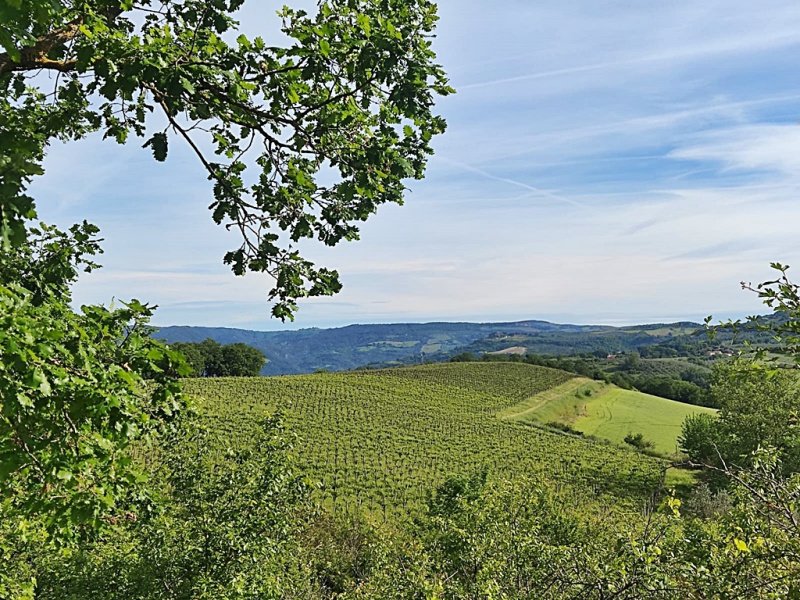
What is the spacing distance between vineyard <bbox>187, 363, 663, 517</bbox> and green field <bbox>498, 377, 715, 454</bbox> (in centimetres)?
378

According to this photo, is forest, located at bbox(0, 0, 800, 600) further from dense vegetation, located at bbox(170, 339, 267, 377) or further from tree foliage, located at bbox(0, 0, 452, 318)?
dense vegetation, located at bbox(170, 339, 267, 377)

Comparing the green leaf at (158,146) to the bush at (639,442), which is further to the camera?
the bush at (639,442)

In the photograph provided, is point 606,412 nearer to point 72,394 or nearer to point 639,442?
point 639,442

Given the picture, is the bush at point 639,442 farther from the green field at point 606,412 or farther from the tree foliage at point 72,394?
the tree foliage at point 72,394

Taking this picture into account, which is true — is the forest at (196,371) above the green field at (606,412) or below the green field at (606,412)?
above

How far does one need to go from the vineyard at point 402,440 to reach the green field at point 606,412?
149 inches

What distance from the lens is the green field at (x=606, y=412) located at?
65500 mm

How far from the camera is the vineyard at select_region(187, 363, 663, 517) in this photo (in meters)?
38.3

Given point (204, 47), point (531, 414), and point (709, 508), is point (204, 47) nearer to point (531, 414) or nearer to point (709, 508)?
point (709, 508)

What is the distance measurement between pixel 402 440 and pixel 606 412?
129ft

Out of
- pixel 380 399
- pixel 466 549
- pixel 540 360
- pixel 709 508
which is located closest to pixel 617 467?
pixel 709 508

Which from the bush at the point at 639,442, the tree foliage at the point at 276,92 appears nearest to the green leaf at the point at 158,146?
the tree foliage at the point at 276,92

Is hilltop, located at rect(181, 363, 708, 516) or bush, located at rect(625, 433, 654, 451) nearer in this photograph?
hilltop, located at rect(181, 363, 708, 516)

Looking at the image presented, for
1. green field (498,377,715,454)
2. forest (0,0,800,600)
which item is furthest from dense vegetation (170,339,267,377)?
forest (0,0,800,600)
